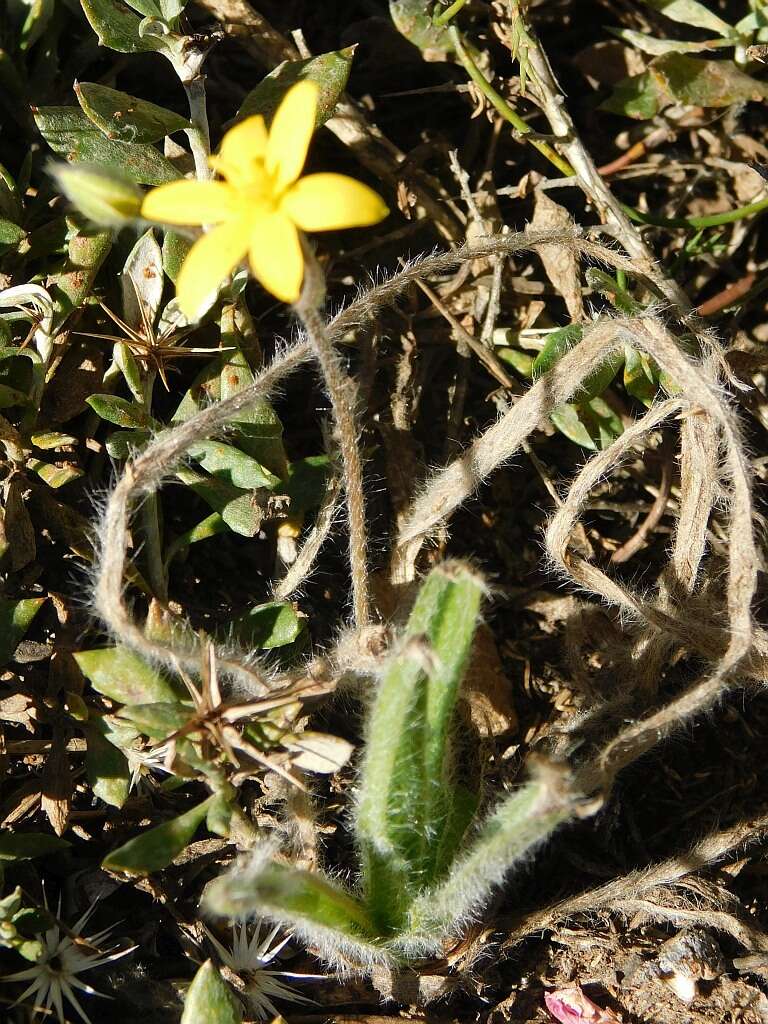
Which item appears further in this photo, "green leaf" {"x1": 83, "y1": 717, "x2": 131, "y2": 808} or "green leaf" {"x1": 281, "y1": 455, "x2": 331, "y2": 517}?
"green leaf" {"x1": 281, "y1": 455, "x2": 331, "y2": 517}

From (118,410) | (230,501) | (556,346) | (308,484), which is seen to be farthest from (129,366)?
(556,346)

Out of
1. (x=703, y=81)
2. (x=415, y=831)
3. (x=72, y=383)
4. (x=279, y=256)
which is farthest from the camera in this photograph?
(x=703, y=81)

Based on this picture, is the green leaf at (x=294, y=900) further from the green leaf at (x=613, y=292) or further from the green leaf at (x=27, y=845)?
the green leaf at (x=613, y=292)

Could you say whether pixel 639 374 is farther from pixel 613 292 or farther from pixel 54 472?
pixel 54 472

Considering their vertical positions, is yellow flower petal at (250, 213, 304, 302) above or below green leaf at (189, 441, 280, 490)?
above

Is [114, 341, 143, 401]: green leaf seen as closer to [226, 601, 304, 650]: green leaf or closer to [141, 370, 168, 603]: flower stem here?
[141, 370, 168, 603]: flower stem

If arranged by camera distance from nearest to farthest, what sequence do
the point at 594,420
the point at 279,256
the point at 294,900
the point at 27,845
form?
the point at 279,256 < the point at 294,900 < the point at 27,845 < the point at 594,420

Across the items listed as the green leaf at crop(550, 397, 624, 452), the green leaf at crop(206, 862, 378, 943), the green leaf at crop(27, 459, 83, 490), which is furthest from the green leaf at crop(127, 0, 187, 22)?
the green leaf at crop(206, 862, 378, 943)
